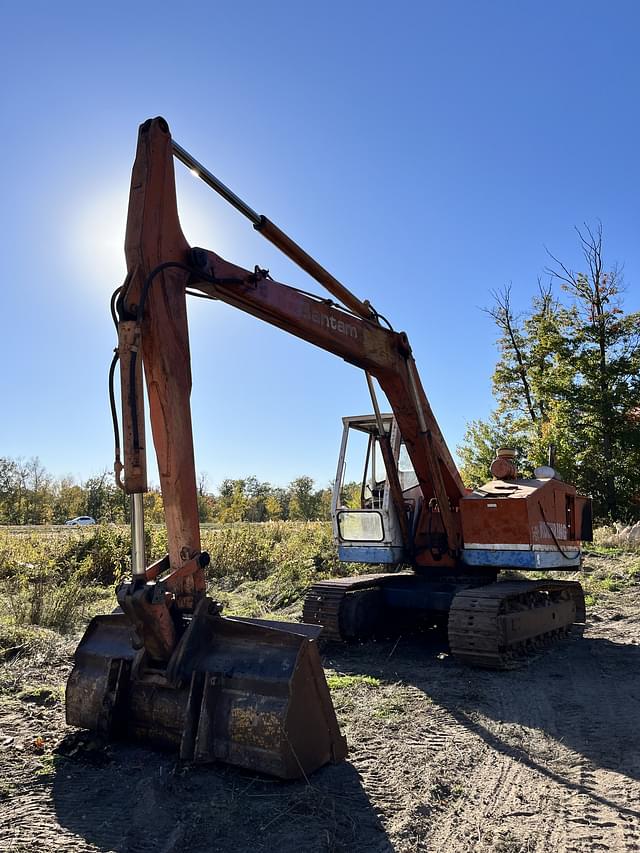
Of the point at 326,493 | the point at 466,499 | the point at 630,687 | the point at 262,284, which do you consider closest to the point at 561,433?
the point at 466,499

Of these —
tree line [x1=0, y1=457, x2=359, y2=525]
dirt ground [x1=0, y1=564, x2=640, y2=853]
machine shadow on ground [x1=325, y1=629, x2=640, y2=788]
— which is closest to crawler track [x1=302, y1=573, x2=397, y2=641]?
machine shadow on ground [x1=325, y1=629, x2=640, y2=788]

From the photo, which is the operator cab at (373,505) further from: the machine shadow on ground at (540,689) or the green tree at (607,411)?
the green tree at (607,411)

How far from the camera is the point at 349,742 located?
15.1 feet

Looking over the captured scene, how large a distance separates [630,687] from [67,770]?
481cm

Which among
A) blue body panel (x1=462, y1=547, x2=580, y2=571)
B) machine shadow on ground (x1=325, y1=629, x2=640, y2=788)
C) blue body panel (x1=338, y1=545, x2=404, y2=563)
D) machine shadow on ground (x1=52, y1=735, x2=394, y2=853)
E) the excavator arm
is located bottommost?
machine shadow on ground (x1=325, y1=629, x2=640, y2=788)

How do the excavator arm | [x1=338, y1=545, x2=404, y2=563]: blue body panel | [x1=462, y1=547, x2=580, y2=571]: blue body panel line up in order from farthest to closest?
[x1=338, y1=545, x2=404, y2=563]: blue body panel → [x1=462, y1=547, x2=580, y2=571]: blue body panel → the excavator arm

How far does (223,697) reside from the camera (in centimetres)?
400

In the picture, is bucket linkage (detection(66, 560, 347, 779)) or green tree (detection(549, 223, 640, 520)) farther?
green tree (detection(549, 223, 640, 520))

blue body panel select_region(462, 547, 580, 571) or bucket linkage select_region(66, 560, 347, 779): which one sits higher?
blue body panel select_region(462, 547, 580, 571)

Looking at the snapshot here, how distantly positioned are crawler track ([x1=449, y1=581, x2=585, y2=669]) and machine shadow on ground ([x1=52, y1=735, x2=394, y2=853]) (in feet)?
9.92

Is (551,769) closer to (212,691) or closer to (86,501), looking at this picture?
(212,691)

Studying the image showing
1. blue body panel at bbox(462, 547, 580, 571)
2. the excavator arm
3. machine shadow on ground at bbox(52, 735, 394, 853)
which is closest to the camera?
machine shadow on ground at bbox(52, 735, 394, 853)

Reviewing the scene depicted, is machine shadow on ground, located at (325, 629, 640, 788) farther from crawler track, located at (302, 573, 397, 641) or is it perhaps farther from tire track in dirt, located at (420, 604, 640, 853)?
crawler track, located at (302, 573, 397, 641)

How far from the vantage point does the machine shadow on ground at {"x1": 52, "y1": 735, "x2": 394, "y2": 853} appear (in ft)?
10.6
